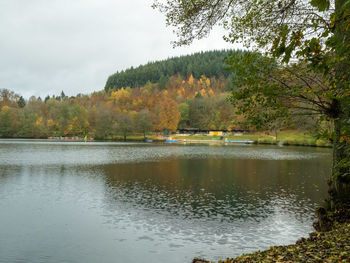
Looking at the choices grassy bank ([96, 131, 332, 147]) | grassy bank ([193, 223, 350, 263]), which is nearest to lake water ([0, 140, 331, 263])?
grassy bank ([193, 223, 350, 263])

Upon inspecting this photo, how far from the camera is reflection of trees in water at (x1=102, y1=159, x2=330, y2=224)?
15.4m

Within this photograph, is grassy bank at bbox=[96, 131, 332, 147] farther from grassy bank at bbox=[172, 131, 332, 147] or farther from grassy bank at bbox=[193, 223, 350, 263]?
grassy bank at bbox=[193, 223, 350, 263]

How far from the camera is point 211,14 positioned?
10.1 metres

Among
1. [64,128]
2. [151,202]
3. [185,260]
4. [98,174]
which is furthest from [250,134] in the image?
[185,260]

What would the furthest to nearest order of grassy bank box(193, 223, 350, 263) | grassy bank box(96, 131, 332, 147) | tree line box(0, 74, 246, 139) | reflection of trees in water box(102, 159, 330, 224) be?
1. tree line box(0, 74, 246, 139)
2. grassy bank box(96, 131, 332, 147)
3. reflection of trees in water box(102, 159, 330, 224)
4. grassy bank box(193, 223, 350, 263)

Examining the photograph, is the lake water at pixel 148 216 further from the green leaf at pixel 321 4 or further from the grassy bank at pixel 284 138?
the grassy bank at pixel 284 138

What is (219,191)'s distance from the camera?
20.1m

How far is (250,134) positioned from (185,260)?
99.4 metres

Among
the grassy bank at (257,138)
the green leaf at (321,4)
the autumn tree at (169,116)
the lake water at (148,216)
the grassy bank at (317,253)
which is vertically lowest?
the lake water at (148,216)

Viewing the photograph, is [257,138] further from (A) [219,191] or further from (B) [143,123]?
(A) [219,191]

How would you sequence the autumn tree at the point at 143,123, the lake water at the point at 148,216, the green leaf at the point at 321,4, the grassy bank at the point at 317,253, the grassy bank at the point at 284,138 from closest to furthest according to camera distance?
the green leaf at the point at 321,4 < the grassy bank at the point at 317,253 < the lake water at the point at 148,216 < the grassy bank at the point at 284,138 < the autumn tree at the point at 143,123

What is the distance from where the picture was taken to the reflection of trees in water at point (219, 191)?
606 inches

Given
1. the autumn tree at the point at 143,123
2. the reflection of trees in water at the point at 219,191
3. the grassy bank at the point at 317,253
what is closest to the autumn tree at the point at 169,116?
the autumn tree at the point at 143,123

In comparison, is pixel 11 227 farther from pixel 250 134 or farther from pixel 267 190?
pixel 250 134
